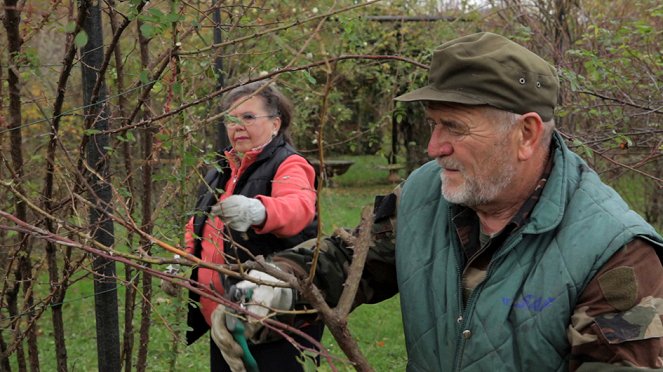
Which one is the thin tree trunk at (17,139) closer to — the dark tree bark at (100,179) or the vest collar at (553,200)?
the dark tree bark at (100,179)

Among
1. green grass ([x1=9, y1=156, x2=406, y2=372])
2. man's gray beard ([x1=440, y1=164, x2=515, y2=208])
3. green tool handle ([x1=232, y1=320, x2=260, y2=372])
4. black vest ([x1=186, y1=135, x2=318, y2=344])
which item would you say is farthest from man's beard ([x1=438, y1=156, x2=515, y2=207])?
green grass ([x1=9, y1=156, x2=406, y2=372])

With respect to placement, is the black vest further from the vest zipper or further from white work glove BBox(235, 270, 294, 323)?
the vest zipper

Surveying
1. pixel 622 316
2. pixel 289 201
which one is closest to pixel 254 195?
pixel 289 201

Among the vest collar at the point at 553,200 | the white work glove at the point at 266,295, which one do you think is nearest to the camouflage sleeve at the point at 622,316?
the vest collar at the point at 553,200

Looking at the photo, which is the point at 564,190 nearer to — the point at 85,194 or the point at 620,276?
the point at 620,276

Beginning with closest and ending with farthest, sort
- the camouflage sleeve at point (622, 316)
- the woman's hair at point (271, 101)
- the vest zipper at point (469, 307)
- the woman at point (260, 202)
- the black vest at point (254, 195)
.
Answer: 1. the camouflage sleeve at point (622, 316)
2. the vest zipper at point (469, 307)
3. the woman at point (260, 202)
4. the black vest at point (254, 195)
5. the woman's hair at point (271, 101)

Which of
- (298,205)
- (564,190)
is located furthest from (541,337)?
(298,205)

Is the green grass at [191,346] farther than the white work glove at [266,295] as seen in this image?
Yes

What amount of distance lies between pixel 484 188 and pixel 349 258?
47 centimetres

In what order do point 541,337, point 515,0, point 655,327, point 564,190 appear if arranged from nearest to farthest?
point 655,327 → point 541,337 → point 564,190 → point 515,0

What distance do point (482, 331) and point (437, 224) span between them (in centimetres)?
35

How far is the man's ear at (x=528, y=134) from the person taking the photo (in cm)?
208

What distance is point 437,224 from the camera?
219 cm

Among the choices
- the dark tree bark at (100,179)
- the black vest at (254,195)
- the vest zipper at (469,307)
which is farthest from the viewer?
the black vest at (254,195)
